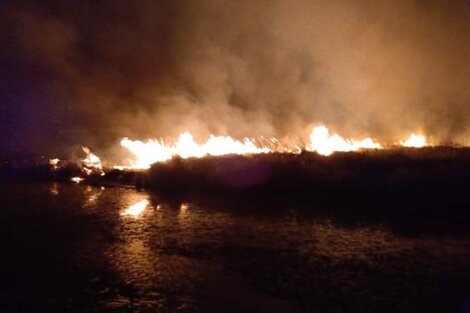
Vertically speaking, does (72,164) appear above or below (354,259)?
above

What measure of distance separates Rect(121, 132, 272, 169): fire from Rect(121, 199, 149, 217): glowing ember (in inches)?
149

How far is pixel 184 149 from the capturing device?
16.1m

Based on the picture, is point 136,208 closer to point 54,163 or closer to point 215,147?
point 215,147

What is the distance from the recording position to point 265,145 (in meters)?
17.2

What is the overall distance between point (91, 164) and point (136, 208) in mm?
6632

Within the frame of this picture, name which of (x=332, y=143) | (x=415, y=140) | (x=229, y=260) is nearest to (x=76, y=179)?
(x=332, y=143)

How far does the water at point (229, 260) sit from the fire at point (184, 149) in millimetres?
4791

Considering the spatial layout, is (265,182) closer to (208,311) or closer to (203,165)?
(203,165)

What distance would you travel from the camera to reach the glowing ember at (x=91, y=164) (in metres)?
16.3

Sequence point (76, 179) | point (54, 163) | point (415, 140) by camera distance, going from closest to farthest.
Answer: point (76, 179) < point (415, 140) < point (54, 163)

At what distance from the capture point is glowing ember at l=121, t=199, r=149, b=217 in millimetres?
10316

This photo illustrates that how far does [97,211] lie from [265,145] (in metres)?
7.90

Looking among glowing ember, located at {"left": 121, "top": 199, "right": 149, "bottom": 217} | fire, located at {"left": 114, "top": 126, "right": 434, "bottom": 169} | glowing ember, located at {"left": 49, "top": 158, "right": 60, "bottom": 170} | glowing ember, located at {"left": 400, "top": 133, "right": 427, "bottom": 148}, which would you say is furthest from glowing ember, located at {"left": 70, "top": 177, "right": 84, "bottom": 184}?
glowing ember, located at {"left": 400, "top": 133, "right": 427, "bottom": 148}

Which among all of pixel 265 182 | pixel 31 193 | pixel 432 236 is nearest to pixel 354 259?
pixel 432 236
